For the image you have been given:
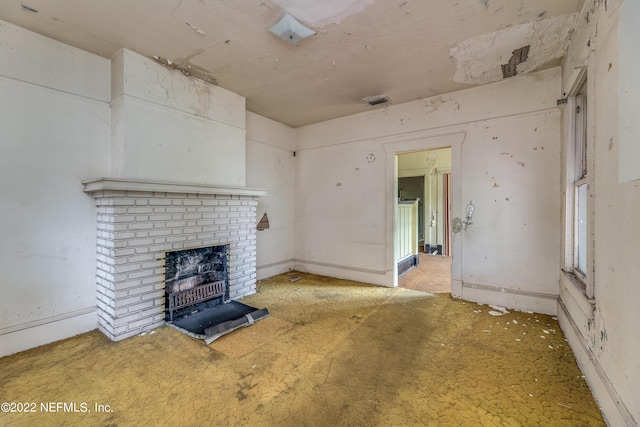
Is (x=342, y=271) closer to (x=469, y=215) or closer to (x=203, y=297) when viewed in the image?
(x=469, y=215)

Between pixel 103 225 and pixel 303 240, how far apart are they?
9.37ft

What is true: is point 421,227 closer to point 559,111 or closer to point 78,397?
point 559,111

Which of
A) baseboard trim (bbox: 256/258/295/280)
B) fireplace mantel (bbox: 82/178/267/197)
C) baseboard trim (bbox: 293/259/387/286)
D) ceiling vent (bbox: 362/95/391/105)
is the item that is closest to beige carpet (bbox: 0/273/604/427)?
baseboard trim (bbox: 293/259/387/286)

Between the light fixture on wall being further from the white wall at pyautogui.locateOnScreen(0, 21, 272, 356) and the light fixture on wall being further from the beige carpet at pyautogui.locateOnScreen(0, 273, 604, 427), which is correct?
the beige carpet at pyautogui.locateOnScreen(0, 273, 604, 427)

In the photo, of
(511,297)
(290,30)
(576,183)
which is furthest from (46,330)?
(576,183)

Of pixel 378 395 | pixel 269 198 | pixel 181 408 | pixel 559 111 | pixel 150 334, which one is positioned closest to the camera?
pixel 181 408

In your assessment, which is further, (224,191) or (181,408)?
(224,191)

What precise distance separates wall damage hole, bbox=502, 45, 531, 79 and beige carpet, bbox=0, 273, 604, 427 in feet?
8.54

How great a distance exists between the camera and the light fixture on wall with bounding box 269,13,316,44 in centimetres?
205

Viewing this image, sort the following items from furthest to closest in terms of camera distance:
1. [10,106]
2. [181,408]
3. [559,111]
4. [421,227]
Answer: [421,227]
[559,111]
[10,106]
[181,408]

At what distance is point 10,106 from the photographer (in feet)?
6.87

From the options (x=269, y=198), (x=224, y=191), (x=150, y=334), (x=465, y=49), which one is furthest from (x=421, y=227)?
(x=150, y=334)

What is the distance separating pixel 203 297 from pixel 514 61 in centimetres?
409

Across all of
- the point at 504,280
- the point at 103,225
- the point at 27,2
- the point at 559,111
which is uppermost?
the point at 27,2
